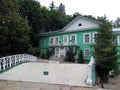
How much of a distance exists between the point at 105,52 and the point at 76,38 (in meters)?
13.4

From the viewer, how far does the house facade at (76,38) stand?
2681cm

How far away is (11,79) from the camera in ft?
38.2

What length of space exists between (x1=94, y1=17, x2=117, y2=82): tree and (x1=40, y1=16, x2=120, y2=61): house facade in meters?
8.86

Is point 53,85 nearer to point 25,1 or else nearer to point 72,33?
point 72,33

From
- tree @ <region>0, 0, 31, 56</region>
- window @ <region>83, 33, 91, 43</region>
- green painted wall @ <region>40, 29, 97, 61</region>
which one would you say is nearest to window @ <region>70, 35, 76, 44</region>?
green painted wall @ <region>40, 29, 97, 61</region>

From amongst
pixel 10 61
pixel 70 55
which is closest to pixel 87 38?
pixel 70 55

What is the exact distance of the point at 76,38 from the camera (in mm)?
28531

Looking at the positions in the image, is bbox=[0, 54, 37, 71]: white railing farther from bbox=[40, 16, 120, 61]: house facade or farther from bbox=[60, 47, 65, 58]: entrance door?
bbox=[60, 47, 65, 58]: entrance door

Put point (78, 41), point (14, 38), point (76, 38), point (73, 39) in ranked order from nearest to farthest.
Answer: point (14, 38), point (78, 41), point (76, 38), point (73, 39)

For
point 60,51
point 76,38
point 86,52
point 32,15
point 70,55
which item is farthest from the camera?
point 32,15

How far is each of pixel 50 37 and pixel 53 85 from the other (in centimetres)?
2274

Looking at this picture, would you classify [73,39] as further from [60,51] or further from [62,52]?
[60,51]

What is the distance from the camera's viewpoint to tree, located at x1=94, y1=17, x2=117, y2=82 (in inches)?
588

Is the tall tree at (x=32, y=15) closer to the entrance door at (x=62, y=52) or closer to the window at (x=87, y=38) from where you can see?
the entrance door at (x=62, y=52)
